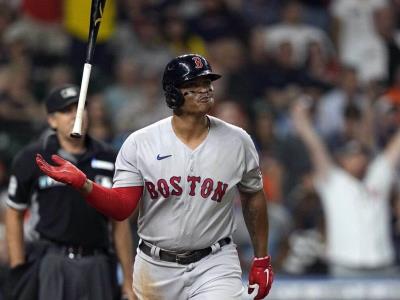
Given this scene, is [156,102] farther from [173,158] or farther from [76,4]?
[173,158]

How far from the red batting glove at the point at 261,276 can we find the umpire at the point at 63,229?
2.87 feet

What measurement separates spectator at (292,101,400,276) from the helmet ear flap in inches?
190

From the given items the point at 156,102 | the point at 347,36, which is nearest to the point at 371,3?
the point at 347,36

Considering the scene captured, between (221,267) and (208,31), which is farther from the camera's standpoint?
(208,31)

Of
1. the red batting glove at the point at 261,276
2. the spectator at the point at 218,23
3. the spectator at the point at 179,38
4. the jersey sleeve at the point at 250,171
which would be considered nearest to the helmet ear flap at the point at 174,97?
the jersey sleeve at the point at 250,171

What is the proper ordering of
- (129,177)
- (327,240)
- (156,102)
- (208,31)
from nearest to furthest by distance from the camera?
1. (129,177)
2. (327,240)
3. (156,102)
4. (208,31)

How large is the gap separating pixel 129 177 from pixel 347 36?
7399 mm

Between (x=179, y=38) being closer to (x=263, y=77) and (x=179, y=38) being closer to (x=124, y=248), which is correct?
(x=263, y=77)

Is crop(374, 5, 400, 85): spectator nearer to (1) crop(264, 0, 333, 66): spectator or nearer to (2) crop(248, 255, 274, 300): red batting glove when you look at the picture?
(1) crop(264, 0, 333, 66): spectator

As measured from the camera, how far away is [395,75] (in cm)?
1216

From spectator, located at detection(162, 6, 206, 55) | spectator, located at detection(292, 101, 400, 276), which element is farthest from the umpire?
spectator, located at detection(162, 6, 206, 55)

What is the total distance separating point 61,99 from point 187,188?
1.32 metres

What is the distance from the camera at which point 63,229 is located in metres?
6.31

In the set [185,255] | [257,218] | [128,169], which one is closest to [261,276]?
[257,218]
